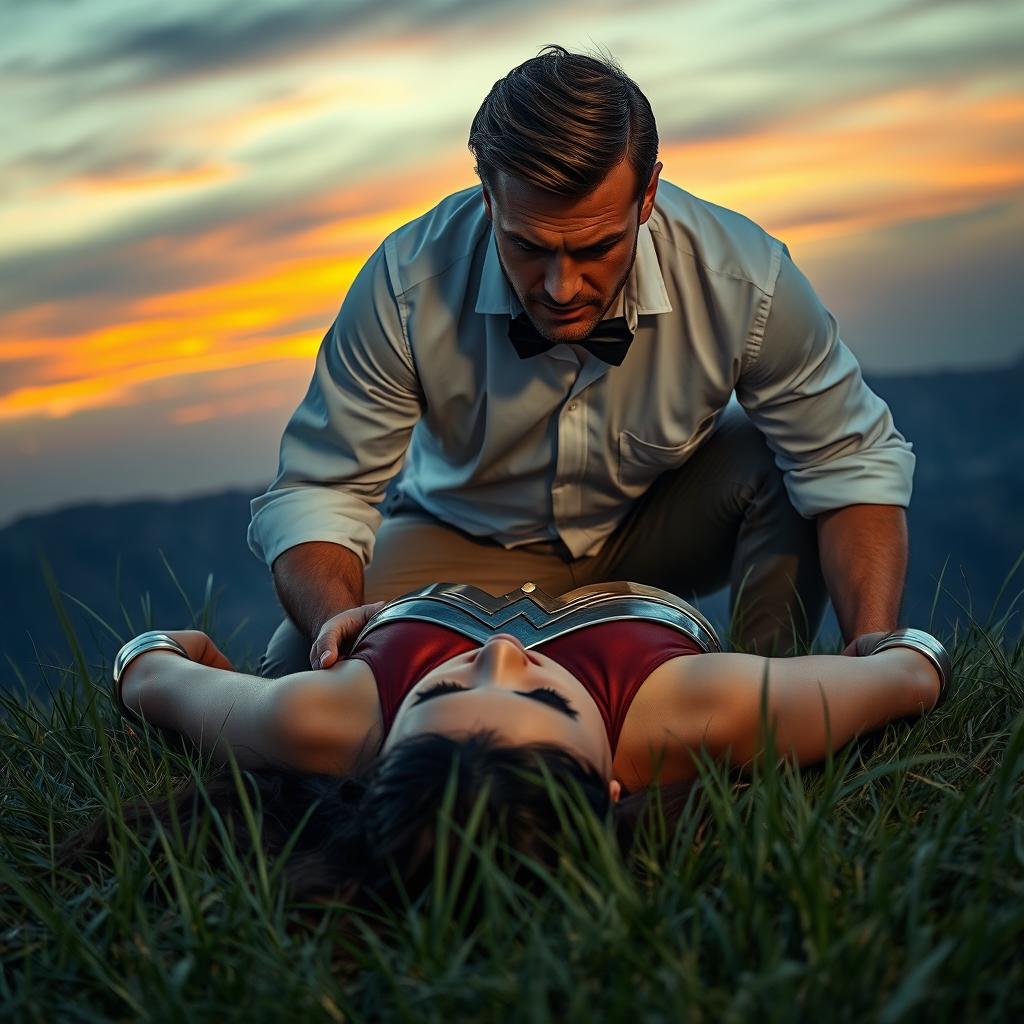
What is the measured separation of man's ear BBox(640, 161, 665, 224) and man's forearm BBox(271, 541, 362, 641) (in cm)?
120

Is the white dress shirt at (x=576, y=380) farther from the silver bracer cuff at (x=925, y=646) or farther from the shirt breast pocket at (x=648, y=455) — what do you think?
the silver bracer cuff at (x=925, y=646)

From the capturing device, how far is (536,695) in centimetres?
201

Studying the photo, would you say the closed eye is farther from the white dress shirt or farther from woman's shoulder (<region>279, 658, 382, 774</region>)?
the white dress shirt

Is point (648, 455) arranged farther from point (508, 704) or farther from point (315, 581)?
point (508, 704)

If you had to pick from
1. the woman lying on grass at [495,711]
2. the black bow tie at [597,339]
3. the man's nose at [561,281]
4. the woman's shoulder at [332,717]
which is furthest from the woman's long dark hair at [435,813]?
the black bow tie at [597,339]

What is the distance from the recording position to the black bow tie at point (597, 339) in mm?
3111

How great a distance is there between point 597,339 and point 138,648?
1.39m

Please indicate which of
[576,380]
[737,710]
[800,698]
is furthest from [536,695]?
[576,380]

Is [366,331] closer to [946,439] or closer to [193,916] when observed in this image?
[193,916]

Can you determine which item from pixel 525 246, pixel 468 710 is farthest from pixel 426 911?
pixel 525 246

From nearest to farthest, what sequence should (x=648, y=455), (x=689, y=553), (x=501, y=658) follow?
(x=501, y=658), (x=648, y=455), (x=689, y=553)

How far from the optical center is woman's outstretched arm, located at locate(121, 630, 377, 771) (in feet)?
7.64

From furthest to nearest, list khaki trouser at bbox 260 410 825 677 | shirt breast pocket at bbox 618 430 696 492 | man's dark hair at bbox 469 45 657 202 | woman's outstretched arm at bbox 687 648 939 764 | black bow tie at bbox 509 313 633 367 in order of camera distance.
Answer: khaki trouser at bbox 260 410 825 677 → shirt breast pocket at bbox 618 430 696 492 → black bow tie at bbox 509 313 633 367 → man's dark hair at bbox 469 45 657 202 → woman's outstretched arm at bbox 687 648 939 764

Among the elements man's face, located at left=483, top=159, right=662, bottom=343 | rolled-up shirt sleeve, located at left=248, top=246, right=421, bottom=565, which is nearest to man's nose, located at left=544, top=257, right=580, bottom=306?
man's face, located at left=483, top=159, right=662, bottom=343
